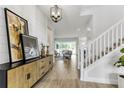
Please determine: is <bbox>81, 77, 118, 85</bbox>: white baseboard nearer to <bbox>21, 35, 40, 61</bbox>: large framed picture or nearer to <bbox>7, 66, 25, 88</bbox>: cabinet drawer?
<bbox>21, 35, 40, 61</bbox>: large framed picture

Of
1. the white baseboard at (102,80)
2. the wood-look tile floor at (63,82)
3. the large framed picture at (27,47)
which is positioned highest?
the large framed picture at (27,47)

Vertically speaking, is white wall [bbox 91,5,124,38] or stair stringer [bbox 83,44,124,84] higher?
white wall [bbox 91,5,124,38]

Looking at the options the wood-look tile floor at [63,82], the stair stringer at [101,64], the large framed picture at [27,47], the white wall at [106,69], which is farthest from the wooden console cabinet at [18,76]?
the white wall at [106,69]

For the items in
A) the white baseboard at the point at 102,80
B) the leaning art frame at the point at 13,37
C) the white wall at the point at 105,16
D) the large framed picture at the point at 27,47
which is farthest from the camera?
the white wall at the point at 105,16

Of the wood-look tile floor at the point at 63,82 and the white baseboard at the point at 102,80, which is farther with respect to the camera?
the white baseboard at the point at 102,80

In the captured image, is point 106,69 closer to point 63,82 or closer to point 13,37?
point 63,82

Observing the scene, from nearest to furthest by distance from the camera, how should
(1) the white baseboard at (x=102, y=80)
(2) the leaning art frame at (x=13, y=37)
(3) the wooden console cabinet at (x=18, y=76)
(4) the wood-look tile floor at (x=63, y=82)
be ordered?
(3) the wooden console cabinet at (x=18, y=76) → (2) the leaning art frame at (x=13, y=37) → (4) the wood-look tile floor at (x=63, y=82) → (1) the white baseboard at (x=102, y=80)

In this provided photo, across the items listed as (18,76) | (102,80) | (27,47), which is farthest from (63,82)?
(18,76)

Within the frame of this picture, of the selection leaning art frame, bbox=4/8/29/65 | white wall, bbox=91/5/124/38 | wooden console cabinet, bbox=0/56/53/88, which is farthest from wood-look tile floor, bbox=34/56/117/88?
white wall, bbox=91/5/124/38

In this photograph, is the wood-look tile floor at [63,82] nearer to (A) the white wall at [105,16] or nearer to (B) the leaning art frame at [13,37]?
(B) the leaning art frame at [13,37]

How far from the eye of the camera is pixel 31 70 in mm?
3445

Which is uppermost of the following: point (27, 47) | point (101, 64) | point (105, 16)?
point (105, 16)
